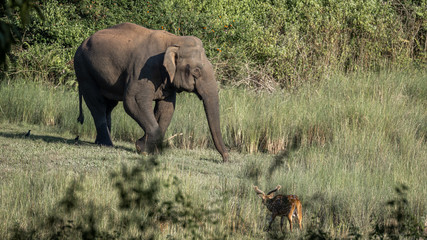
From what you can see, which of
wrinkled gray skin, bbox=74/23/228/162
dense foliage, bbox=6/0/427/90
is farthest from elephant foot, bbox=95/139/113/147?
dense foliage, bbox=6/0/427/90

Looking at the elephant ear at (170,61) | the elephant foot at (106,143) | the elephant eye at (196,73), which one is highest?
the elephant ear at (170,61)

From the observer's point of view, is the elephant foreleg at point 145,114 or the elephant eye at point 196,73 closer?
the elephant eye at point 196,73

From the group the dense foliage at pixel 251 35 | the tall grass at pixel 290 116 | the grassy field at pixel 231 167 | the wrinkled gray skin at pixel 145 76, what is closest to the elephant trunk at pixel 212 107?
the wrinkled gray skin at pixel 145 76

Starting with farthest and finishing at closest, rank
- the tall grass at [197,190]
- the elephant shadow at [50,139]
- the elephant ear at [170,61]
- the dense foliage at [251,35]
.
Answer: the dense foliage at [251,35] < the elephant shadow at [50,139] < the elephant ear at [170,61] < the tall grass at [197,190]

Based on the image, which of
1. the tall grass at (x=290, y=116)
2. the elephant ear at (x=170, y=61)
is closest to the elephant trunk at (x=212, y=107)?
the elephant ear at (x=170, y=61)

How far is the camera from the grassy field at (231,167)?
5457 mm

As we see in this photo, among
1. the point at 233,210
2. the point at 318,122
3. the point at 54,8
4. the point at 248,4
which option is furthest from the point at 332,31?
the point at 233,210

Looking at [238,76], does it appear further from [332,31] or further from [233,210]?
[233,210]

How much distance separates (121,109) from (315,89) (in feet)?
13.3

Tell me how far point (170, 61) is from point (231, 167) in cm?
178

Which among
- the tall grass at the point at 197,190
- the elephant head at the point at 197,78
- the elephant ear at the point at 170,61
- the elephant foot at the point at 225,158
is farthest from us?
the elephant foot at the point at 225,158

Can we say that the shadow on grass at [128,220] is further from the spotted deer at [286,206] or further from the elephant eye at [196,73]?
the elephant eye at [196,73]

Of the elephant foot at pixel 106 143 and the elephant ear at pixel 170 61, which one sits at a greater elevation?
the elephant ear at pixel 170 61

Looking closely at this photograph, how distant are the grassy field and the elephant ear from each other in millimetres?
1231
